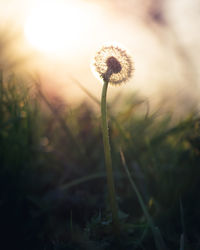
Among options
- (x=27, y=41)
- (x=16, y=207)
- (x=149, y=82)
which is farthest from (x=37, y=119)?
(x=149, y=82)

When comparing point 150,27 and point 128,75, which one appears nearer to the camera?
point 128,75

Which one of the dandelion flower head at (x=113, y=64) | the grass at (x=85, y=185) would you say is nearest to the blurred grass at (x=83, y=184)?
the grass at (x=85, y=185)

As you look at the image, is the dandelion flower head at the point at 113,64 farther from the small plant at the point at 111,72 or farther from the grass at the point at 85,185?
the grass at the point at 85,185

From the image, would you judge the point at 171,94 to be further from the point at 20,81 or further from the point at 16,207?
the point at 16,207

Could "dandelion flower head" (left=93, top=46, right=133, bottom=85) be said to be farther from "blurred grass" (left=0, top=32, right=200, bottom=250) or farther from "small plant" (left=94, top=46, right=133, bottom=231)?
"blurred grass" (left=0, top=32, right=200, bottom=250)

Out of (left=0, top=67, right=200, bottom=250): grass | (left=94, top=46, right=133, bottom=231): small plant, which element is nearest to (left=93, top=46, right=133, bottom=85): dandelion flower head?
(left=94, top=46, right=133, bottom=231): small plant

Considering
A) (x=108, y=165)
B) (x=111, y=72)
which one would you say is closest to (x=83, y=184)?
(x=108, y=165)

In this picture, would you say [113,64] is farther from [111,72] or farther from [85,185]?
[85,185]
